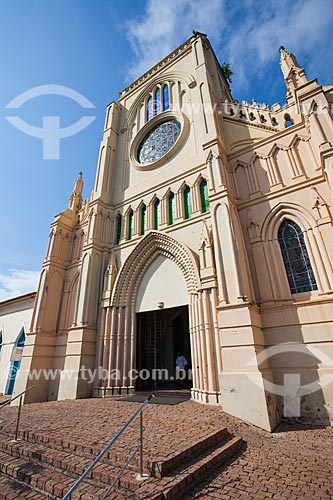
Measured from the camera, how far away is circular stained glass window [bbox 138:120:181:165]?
47.3 feet

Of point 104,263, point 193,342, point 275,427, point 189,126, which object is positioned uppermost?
point 189,126

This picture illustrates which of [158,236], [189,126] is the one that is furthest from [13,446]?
[189,126]

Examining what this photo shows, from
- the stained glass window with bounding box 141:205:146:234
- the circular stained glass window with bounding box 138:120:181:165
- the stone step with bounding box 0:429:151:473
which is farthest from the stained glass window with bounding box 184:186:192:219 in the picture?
the stone step with bounding box 0:429:151:473

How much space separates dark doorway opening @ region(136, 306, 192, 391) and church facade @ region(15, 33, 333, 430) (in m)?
0.09

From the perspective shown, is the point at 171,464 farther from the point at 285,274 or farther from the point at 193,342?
the point at 285,274

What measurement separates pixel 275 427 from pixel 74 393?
7847 millimetres

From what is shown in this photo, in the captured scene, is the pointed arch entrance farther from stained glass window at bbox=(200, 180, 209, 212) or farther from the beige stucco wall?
the beige stucco wall

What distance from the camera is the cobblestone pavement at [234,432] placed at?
3.46 m

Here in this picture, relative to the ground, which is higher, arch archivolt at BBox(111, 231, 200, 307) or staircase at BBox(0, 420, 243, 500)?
arch archivolt at BBox(111, 231, 200, 307)

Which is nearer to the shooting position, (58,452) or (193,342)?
(58,452)

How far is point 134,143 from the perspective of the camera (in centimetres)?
1619

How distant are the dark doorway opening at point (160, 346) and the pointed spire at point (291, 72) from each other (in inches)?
456

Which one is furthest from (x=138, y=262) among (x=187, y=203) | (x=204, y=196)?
(x=204, y=196)

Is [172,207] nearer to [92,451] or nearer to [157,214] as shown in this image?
[157,214]
